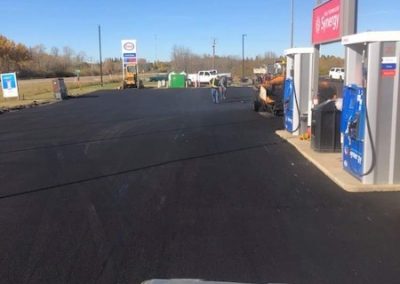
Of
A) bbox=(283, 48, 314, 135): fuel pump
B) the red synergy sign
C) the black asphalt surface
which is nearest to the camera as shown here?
the black asphalt surface

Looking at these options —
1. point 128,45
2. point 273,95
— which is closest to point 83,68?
point 128,45

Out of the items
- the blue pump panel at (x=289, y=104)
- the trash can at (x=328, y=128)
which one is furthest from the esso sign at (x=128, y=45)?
the trash can at (x=328, y=128)

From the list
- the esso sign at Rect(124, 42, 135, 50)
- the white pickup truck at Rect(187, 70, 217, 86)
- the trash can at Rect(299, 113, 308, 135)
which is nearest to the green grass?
the esso sign at Rect(124, 42, 135, 50)

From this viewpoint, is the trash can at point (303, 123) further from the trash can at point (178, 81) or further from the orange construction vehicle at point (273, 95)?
the trash can at point (178, 81)

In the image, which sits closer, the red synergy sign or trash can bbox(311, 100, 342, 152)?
the red synergy sign

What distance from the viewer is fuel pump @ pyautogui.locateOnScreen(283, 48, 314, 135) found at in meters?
14.7

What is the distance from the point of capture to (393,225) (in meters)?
6.63

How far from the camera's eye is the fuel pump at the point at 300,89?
14711mm

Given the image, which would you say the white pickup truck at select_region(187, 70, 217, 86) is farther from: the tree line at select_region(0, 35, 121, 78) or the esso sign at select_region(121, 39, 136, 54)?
the tree line at select_region(0, 35, 121, 78)

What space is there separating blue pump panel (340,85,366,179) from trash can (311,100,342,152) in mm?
2231

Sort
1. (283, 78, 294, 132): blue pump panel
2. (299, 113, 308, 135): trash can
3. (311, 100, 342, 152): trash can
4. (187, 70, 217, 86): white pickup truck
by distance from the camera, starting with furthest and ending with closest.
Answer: (187, 70, 217, 86): white pickup truck, (283, 78, 294, 132): blue pump panel, (299, 113, 308, 135): trash can, (311, 100, 342, 152): trash can

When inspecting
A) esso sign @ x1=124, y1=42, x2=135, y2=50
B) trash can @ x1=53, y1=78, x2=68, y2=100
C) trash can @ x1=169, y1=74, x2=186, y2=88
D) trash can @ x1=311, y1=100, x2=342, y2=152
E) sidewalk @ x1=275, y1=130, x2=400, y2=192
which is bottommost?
trash can @ x1=169, y1=74, x2=186, y2=88

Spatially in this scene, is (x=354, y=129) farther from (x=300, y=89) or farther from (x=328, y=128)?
(x=300, y=89)

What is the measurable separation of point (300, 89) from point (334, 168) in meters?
5.19
